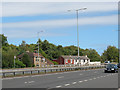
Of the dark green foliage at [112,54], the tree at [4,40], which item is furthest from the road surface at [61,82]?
the dark green foliage at [112,54]

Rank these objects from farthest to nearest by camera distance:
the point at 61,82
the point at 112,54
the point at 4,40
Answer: the point at 112,54, the point at 4,40, the point at 61,82

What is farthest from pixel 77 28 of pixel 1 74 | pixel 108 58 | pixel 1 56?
pixel 108 58

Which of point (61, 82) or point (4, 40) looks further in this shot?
point (4, 40)

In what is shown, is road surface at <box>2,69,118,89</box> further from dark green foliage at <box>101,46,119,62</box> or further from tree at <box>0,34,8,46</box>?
dark green foliage at <box>101,46,119,62</box>

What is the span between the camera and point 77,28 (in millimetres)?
58125

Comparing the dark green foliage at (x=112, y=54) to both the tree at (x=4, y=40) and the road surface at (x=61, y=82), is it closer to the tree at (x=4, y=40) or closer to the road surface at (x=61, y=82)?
the tree at (x=4, y=40)

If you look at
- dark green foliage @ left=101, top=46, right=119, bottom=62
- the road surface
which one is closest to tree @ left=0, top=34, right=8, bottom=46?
dark green foliage @ left=101, top=46, right=119, bottom=62

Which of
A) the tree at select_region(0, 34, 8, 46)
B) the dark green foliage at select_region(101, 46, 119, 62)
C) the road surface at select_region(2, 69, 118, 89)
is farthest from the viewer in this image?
the dark green foliage at select_region(101, 46, 119, 62)

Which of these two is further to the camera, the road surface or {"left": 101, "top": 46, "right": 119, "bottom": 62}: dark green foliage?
{"left": 101, "top": 46, "right": 119, "bottom": 62}: dark green foliage

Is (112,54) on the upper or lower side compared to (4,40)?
lower

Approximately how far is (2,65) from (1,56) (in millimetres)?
4799

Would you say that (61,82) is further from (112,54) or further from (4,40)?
(112,54)

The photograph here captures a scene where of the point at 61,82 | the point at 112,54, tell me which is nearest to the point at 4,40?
the point at 112,54

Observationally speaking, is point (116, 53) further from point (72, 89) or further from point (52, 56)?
point (72, 89)
